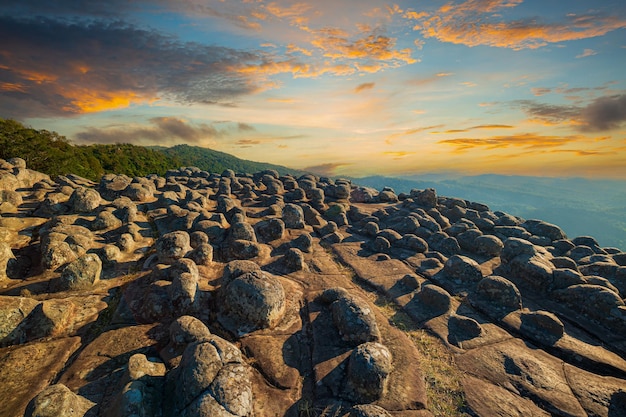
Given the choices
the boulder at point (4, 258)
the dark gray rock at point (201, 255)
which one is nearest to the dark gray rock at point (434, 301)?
the dark gray rock at point (201, 255)

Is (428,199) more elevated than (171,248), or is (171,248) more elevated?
(428,199)

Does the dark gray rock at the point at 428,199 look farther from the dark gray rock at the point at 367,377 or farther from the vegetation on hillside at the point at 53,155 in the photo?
the vegetation on hillside at the point at 53,155

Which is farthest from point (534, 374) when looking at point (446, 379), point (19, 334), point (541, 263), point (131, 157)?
point (131, 157)

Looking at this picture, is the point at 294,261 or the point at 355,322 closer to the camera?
the point at 355,322

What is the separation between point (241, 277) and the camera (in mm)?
11750

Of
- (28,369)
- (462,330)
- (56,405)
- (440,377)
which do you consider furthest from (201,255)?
(462,330)

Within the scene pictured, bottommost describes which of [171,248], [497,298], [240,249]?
[240,249]

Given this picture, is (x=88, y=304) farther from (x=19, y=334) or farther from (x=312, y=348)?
(x=312, y=348)

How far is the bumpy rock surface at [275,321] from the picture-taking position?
317 inches

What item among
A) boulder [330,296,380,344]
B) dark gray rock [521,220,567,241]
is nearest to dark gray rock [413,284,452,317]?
boulder [330,296,380,344]

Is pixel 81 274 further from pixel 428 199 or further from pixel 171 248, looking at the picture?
pixel 428 199

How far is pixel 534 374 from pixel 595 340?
4.92 meters

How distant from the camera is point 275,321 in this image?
11.5 meters

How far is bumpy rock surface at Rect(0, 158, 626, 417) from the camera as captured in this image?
8.05 metres
